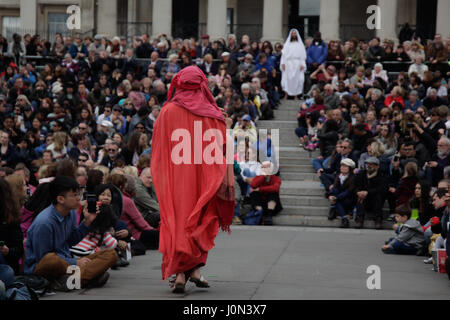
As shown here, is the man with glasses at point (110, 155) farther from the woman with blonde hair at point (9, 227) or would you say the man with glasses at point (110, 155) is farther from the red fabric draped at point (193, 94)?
the woman with blonde hair at point (9, 227)

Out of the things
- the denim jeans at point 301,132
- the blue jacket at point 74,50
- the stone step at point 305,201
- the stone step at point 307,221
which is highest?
the blue jacket at point 74,50

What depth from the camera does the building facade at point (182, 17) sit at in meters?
39.4

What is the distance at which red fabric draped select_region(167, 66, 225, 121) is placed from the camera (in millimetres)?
8734

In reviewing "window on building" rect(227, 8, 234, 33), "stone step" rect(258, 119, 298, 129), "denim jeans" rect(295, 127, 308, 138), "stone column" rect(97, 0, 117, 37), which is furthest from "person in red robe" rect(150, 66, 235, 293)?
"window on building" rect(227, 8, 234, 33)

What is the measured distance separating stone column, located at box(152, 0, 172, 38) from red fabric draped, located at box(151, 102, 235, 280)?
2904 centimetres

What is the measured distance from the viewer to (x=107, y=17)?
39.4 metres

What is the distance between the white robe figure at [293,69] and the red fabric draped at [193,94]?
16.2 metres

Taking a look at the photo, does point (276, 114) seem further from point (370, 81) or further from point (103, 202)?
point (103, 202)

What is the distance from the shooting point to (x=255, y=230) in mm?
15102

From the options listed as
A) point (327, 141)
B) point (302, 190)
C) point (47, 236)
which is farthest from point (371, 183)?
point (47, 236)

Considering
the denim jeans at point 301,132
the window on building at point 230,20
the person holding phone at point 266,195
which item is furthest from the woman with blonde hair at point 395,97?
the window on building at point 230,20

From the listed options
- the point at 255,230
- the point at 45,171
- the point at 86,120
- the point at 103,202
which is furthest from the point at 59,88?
the point at 103,202

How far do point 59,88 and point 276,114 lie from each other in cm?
593

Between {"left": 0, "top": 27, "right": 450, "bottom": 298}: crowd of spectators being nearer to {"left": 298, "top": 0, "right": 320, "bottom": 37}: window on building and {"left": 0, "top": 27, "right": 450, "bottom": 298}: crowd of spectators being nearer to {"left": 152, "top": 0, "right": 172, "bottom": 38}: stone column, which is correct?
{"left": 152, "top": 0, "right": 172, "bottom": 38}: stone column
